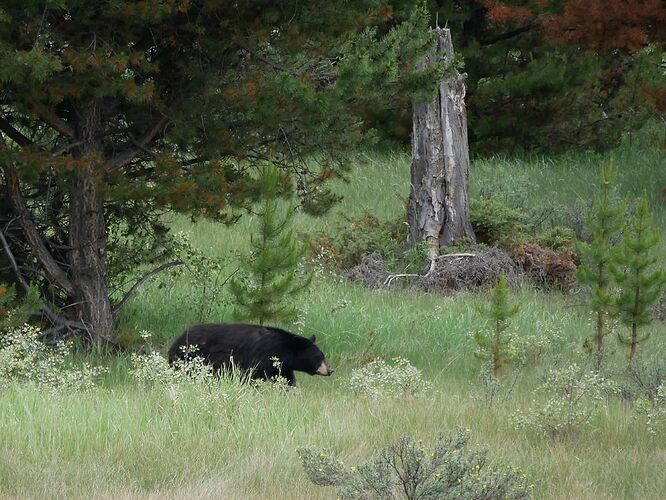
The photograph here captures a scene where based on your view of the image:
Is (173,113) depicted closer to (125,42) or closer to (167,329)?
(125,42)

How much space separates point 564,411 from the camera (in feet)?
25.9

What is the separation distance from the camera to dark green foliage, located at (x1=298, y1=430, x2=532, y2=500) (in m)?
5.66

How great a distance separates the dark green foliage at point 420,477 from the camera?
18.6ft

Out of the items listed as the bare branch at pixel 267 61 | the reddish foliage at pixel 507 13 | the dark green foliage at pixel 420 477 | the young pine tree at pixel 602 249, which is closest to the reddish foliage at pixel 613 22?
the reddish foliage at pixel 507 13

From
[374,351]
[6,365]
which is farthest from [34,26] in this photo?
[374,351]

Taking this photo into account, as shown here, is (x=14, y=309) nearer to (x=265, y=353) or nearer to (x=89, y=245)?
(x=89, y=245)

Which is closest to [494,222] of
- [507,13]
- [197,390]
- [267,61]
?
[507,13]

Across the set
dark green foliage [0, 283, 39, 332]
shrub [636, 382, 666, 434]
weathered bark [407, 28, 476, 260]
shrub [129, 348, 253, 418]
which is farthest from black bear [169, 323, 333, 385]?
weathered bark [407, 28, 476, 260]

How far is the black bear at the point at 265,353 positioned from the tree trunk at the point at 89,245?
1.60 meters

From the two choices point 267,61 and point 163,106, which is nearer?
point 163,106

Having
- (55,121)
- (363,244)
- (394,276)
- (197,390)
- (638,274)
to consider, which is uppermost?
(55,121)

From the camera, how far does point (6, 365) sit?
8688 mm

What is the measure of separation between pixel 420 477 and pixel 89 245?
566cm

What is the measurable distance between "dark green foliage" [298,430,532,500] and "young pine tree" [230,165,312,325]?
3.67 m
